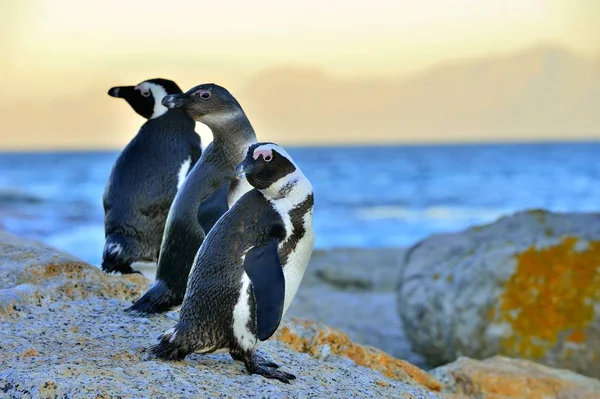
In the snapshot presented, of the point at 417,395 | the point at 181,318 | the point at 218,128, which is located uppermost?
the point at 218,128

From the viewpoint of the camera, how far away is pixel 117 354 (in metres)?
3.36

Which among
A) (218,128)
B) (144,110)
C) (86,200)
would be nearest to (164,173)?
(144,110)

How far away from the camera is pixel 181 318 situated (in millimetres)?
3420

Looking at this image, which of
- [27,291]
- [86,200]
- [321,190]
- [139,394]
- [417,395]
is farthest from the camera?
[321,190]

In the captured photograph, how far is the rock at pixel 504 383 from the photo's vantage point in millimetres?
4426

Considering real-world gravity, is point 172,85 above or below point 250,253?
above

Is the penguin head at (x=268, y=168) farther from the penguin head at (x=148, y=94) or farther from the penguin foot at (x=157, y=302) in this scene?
the penguin head at (x=148, y=94)

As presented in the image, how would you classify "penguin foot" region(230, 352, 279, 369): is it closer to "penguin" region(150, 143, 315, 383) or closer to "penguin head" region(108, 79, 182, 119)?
"penguin" region(150, 143, 315, 383)

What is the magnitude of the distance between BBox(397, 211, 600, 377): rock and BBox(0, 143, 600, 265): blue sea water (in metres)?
9.86

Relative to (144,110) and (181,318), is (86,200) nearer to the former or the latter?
(144,110)

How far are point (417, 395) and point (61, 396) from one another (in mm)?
1605

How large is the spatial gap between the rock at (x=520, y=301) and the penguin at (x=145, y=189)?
7.42ft

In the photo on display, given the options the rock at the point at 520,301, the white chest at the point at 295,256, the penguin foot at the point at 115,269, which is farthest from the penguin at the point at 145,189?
the rock at the point at 520,301

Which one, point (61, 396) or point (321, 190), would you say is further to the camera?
point (321, 190)
